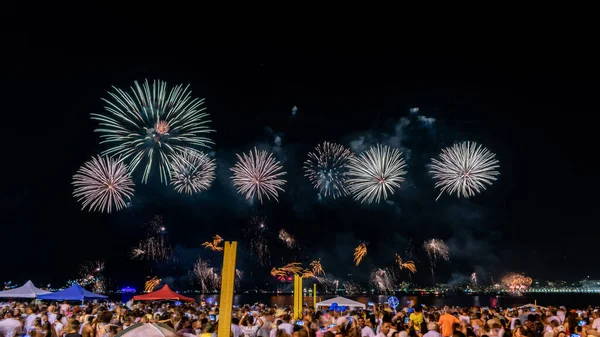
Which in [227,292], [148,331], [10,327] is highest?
[227,292]

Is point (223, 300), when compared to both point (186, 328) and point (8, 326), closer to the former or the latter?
point (186, 328)

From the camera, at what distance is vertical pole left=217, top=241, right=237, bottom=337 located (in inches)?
371

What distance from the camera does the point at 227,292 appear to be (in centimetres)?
951

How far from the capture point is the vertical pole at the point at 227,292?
30.9 ft

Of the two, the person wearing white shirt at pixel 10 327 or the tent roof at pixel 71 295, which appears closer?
the person wearing white shirt at pixel 10 327

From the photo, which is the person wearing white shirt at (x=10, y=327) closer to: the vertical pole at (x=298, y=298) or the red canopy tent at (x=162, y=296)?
the vertical pole at (x=298, y=298)

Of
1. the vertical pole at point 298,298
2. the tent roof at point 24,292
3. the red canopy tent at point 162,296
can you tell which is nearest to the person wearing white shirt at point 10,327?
the vertical pole at point 298,298

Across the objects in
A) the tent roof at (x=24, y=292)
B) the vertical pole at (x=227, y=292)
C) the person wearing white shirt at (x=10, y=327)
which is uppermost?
the tent roof at (x=24, y=292)

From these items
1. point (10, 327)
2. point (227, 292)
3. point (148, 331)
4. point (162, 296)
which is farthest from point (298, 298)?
point (148, 331)

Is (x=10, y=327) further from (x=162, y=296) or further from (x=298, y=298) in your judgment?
(x=162, y=296)

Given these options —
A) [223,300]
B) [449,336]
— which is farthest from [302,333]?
[449,336]

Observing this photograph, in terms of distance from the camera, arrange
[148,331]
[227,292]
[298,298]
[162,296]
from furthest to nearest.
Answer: [162,296]
[298,298]
[227,292]
[148,331]

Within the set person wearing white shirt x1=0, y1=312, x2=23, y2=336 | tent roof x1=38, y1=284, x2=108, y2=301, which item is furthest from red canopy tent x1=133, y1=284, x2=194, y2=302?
person wearing white shirt x1=0, y1=312, x2=23, y2=336

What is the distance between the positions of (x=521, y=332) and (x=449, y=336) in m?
3.03
